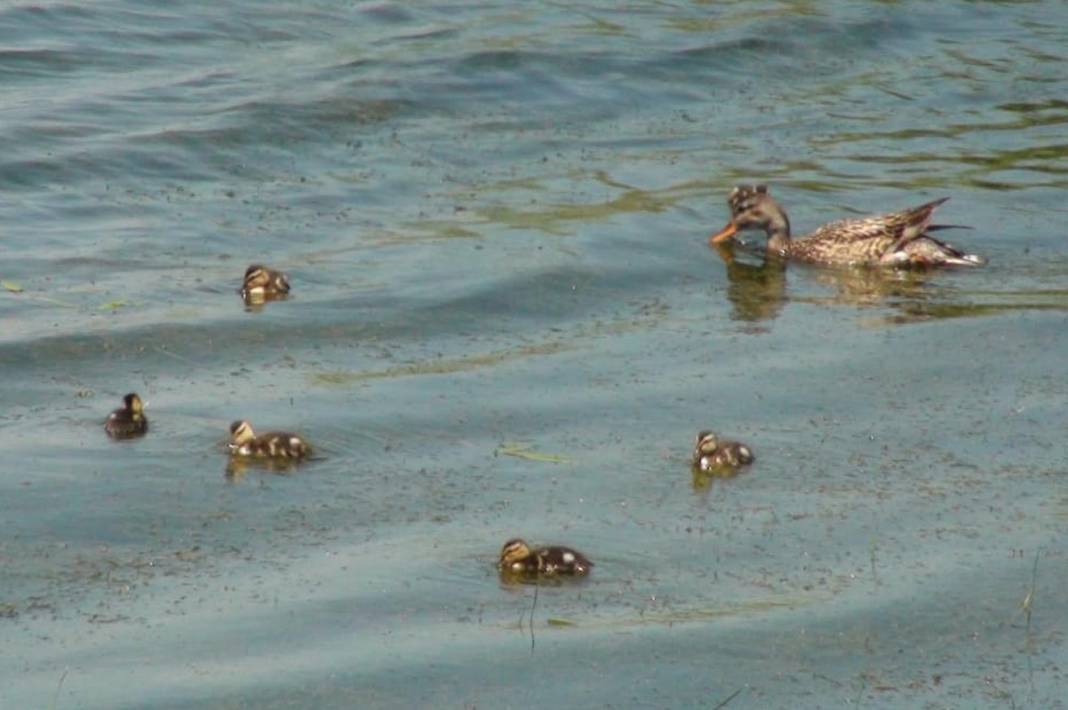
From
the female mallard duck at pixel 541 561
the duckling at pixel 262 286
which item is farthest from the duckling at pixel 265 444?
the duckling at pixel 262 286

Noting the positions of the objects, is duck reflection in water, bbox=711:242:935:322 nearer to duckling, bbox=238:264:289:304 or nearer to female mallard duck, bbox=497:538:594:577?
duckling, bbox=238:264:289:304

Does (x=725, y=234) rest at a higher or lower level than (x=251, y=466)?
lower

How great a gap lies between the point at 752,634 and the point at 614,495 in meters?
1.52

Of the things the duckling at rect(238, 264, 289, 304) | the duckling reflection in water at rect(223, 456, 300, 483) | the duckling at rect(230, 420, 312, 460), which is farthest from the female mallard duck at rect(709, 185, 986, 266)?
the duckling reflection in water at rect(223, 456, 300, 483)

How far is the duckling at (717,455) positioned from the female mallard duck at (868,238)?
448 cm

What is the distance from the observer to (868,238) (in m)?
13.2

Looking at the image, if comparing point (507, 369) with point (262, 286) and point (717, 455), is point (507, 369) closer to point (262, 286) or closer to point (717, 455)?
point (262, 286)

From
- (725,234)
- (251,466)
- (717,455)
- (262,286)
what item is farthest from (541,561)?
(725,234)

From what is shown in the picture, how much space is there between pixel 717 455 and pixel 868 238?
185 inches

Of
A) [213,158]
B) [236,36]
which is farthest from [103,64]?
[213,158]

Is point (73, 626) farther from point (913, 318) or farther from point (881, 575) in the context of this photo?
point (913, 318)

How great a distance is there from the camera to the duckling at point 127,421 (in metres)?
9.04

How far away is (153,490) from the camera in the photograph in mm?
8477

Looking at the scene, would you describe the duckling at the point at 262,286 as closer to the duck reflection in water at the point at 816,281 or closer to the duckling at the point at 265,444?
the duck reflection in water at the point at 816,281
